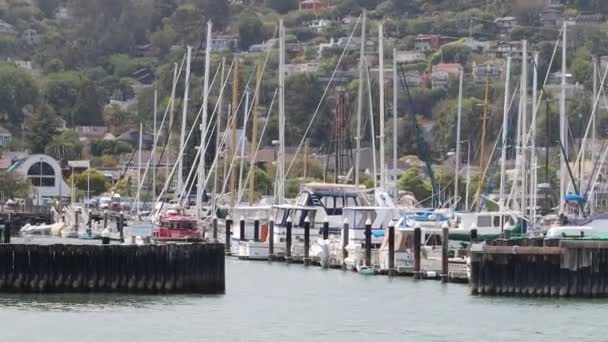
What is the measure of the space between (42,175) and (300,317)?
110309 millimetres

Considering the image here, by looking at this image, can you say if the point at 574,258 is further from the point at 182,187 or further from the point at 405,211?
the point at 182,187

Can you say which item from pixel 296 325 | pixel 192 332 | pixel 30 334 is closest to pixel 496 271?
pixel 296 325

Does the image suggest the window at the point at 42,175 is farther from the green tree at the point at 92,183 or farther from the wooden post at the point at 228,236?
the wooden post at the point at 228,236

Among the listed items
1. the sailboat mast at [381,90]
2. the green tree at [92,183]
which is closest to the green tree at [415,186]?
the green tree at [92,183]

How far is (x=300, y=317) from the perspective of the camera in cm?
7062

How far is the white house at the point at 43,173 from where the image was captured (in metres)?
178

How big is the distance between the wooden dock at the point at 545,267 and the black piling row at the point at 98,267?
9.15 metres

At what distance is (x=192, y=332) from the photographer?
6394 centimetres

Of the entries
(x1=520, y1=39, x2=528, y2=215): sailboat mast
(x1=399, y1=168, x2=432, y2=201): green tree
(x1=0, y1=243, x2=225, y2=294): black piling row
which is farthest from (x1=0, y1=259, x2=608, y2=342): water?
(x1=399, y1=168, x2=432, y2=201): green tree

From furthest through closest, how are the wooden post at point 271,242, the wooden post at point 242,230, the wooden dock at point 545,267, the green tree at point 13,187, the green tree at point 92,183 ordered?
the green tree at point 92,183
the green tree at point 13,187
the wooden post at point 242,230
the wooden post at point 271,242
the wooden dock at point 545,267

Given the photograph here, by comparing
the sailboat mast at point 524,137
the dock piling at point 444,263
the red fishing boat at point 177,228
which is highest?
the sailboat mast at point 524,137

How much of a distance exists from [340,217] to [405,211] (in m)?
5.07

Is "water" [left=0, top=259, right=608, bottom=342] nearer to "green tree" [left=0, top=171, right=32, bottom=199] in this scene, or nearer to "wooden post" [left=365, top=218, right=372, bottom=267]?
"wooden post" [left=365, top=218, right=372, bottom=267]

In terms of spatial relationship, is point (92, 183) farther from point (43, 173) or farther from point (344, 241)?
point (344, 241)
